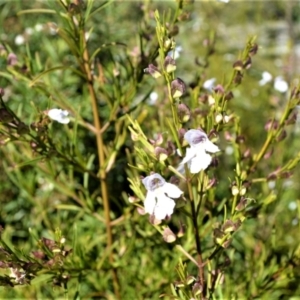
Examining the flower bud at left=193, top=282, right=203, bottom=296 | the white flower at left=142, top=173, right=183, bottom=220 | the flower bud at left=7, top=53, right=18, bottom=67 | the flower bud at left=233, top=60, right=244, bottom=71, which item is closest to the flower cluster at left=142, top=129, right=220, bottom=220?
the white flower at left=142, top=173, right=183, bottom=220

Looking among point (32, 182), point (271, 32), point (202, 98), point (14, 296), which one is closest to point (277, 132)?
point (202, 98)

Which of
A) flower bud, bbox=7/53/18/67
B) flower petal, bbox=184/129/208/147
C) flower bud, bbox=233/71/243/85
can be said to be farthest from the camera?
flower bud, bbox=7/53/18/67

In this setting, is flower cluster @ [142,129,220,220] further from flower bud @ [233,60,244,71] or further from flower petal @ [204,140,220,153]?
flower bud @ [233,60,244,71]

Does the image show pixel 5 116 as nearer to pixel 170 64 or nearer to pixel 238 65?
pixel 170 64

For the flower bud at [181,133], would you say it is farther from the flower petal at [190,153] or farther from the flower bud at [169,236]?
the flower bud at [169,236]

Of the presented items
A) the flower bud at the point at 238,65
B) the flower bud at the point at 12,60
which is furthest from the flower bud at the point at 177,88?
the flower bud at the point at 12,60

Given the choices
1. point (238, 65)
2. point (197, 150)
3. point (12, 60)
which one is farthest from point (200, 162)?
point (12, 60)
